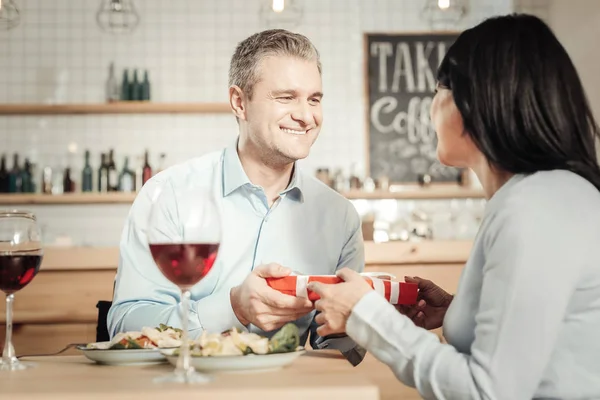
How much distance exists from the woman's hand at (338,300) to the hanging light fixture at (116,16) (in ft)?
11.8

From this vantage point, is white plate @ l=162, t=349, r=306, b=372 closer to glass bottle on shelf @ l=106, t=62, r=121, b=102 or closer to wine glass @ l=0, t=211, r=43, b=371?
wine glass @ l=0, t=211, r=43, b=371

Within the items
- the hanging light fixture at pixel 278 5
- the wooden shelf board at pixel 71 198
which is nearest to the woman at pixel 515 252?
the hanging light fixture at pixel 278 5

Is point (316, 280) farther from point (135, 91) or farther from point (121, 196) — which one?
point (135, 91)

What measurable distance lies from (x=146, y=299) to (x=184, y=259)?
77 cm

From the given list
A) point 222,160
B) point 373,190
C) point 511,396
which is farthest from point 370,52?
point 511,396

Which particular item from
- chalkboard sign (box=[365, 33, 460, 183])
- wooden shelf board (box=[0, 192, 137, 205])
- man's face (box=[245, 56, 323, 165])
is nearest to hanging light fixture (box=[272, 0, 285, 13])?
chalkboard sign (box=[365, 33, 460, 183])

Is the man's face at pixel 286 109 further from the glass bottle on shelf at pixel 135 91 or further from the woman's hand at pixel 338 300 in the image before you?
the glass bottle on shelf at pixel 135 91

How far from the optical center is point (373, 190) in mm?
5062

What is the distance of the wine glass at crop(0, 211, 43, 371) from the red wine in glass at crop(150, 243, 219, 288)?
318mm

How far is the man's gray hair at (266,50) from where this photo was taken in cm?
215

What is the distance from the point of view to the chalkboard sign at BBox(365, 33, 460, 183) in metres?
5.25

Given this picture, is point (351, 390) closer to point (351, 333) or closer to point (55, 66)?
point (351, 333)

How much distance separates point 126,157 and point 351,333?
397 centimetres

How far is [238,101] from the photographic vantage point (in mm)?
2262
